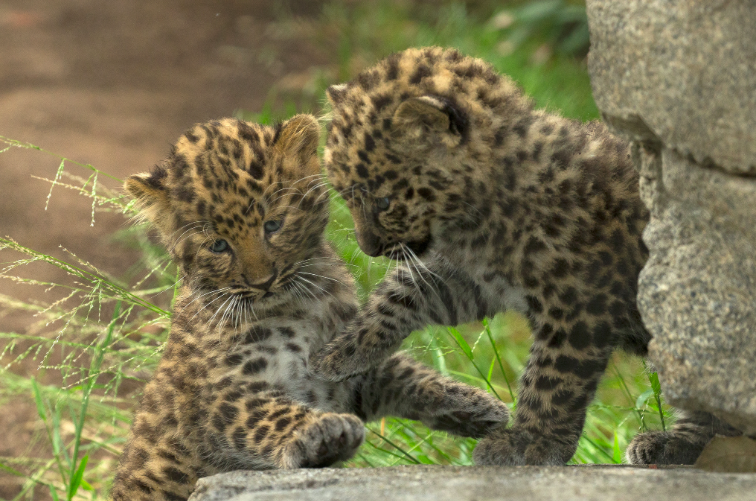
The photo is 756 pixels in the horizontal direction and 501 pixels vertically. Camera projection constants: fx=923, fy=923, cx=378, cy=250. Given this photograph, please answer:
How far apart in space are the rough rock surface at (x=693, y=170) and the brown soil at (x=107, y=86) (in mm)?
5193

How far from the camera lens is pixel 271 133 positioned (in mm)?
4406

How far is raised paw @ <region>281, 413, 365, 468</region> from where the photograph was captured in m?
3.70

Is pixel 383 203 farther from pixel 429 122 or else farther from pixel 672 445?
pixel 672 445

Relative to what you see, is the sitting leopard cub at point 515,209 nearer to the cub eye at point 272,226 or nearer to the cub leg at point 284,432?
the cub eye at point 272,226

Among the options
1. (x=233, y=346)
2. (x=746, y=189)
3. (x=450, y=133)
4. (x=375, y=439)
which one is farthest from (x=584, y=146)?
(x=375, y=439)

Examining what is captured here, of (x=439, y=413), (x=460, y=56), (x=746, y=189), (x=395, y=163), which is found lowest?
(x=439, y=413)

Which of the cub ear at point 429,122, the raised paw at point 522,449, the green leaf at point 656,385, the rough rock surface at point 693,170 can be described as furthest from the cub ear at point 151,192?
the green leaf at point 656,385

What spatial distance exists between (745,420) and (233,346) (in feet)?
7.39

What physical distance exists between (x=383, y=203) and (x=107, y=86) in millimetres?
8697

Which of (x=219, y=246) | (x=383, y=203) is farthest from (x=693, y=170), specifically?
(x=219, y=246)

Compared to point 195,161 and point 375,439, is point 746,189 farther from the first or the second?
point 375,439

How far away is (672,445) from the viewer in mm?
3975

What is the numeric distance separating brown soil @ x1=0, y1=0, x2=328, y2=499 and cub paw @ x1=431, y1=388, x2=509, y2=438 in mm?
3734

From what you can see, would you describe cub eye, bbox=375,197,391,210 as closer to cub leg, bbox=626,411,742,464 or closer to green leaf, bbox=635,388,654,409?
cub leg, bbox=626,411,742,464
